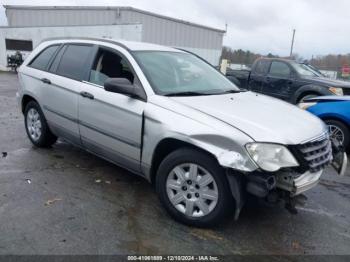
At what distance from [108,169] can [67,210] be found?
135cm

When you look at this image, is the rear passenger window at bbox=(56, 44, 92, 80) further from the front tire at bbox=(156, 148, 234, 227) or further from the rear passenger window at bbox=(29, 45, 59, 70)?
the front tire at bbox=(156, 148, 234, 227)

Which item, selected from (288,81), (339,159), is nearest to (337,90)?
(288,81)

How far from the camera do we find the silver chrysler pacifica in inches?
133

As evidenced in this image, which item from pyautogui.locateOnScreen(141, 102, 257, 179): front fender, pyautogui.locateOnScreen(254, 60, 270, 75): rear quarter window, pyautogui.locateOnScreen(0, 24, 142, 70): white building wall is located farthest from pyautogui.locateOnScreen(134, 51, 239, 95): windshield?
pyautogui.locateOnScreen(0, 24, 142, 70): white building wall

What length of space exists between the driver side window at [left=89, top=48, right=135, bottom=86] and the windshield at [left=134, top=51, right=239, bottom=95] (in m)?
0.27

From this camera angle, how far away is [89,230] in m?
3.62

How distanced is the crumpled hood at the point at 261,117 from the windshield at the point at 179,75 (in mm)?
252

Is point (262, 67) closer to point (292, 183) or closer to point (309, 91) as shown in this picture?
point (309, 91)

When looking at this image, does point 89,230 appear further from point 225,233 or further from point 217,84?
point 217,84

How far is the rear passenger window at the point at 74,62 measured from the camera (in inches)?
198

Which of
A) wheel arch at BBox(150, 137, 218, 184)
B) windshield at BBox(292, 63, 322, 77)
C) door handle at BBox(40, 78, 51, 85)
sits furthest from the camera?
windshield at BBox(292, 63, 322, 77)

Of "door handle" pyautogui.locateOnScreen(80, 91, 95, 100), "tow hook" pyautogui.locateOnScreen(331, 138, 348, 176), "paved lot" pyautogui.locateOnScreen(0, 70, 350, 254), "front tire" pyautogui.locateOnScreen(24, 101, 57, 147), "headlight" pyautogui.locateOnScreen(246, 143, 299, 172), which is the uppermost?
"door handle" pyautogui.locateOnScreen(80, 91, 95, 100)

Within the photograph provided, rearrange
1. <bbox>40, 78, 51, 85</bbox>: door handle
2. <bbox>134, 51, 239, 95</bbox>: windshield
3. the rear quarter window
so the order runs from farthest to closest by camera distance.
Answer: the rear quarter window
<bbox>40, 78, 51, 85</bbox>: door handle
<bbox>134, 51, 239, 95</bbox>: windshield

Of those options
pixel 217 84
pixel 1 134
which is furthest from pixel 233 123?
pixel 1 134
